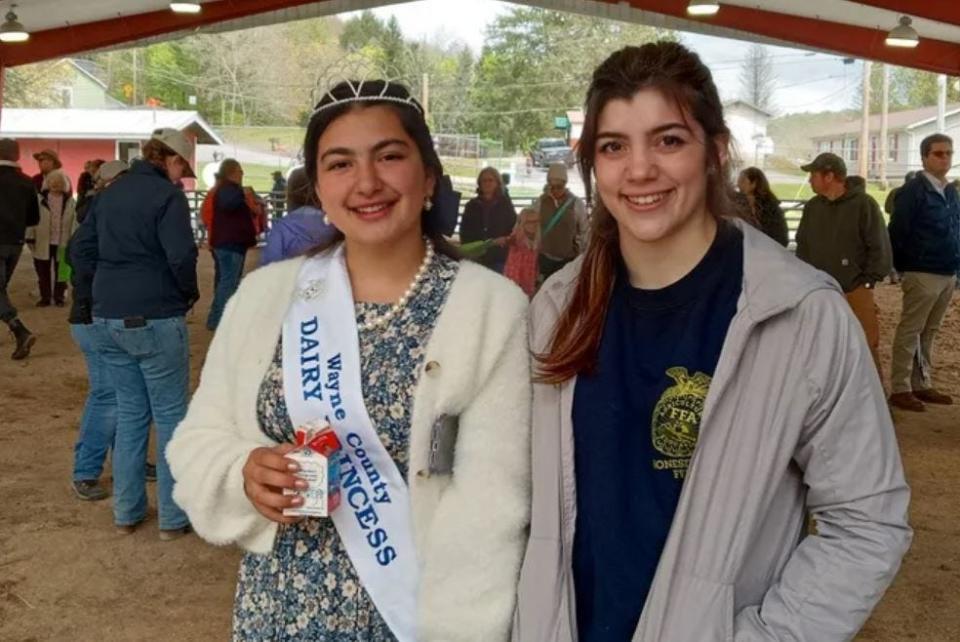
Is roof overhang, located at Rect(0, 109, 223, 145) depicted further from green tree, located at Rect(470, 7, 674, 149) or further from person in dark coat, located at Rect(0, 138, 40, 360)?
person in dark coat, located at Rect(0, 138, 40, 360)

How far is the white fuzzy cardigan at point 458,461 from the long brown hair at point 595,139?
89 mm

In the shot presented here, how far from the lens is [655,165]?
4.89 feet

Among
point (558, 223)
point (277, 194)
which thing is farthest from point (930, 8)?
point (277, 194)

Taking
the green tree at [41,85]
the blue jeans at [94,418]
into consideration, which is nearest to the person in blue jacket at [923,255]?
the blue jeans at [94,418]

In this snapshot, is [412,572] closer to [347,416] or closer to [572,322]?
[347,416]

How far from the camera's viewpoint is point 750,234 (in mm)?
1533

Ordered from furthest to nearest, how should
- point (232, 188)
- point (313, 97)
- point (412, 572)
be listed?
1. point (232, 188)
2. point (313, 97)
3. point (412, 572)

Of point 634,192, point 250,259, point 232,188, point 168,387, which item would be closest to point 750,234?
point 634,192

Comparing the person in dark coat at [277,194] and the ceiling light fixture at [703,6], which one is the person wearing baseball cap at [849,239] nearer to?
the ceiling light fixture at [703,6]

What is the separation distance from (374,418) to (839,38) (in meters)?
11.9

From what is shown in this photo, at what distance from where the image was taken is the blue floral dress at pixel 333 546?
1.64 meters

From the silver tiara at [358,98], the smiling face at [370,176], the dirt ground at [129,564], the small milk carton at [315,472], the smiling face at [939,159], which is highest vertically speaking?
the smiling face at [939,159]

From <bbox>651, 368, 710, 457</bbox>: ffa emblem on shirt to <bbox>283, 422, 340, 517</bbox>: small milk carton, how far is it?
1.55ft

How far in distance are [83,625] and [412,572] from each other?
2.61 m
